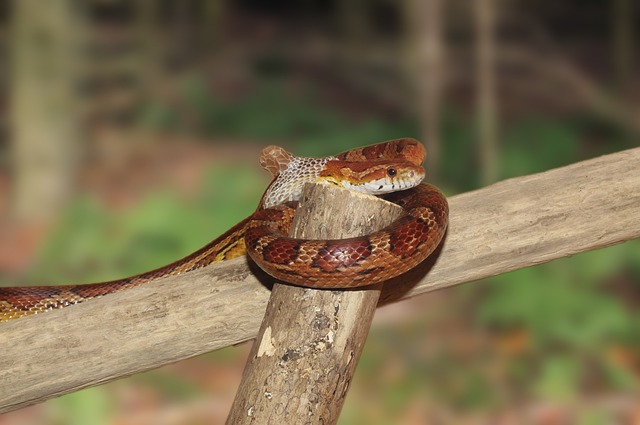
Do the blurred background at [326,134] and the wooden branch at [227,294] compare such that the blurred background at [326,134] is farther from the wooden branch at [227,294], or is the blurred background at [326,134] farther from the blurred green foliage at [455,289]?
the wooden branch at [227,294]

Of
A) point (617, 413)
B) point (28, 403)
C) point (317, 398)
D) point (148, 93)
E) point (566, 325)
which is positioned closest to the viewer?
point (317, 398)

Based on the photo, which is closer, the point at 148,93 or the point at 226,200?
the point at 226,200

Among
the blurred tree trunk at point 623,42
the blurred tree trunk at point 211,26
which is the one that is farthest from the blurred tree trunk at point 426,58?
the blurred tree trunk at point 211,26

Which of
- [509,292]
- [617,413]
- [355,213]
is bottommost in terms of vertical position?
[617,413]

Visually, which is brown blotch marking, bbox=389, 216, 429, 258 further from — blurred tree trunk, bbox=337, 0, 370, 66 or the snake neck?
blurred tree trunk, bbox=337, 0, 370, 66

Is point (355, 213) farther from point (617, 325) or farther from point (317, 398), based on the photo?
point (617, 325)

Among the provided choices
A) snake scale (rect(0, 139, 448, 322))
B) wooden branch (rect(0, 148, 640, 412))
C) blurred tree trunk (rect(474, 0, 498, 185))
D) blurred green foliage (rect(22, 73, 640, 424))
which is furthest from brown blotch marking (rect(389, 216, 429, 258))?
blurred tree trunk (rect(474, 0, 498, 185))

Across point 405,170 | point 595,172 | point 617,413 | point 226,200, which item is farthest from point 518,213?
point 226,200
